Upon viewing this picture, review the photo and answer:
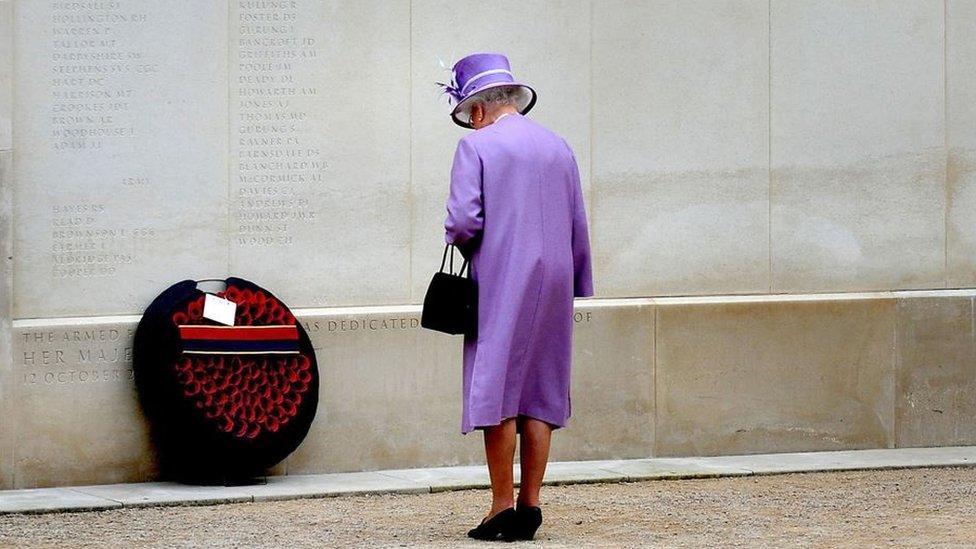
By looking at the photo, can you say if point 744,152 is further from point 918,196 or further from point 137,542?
point 137,542

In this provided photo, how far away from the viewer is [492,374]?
687cm

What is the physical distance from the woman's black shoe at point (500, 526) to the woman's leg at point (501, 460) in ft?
0.12

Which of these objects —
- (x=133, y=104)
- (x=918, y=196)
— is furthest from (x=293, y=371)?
(x=918, y=196)

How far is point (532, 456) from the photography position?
701 centimetres

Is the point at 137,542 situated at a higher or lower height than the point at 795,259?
lower

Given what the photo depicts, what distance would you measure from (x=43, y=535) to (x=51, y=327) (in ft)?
4.44

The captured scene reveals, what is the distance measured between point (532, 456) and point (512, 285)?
2.12ft

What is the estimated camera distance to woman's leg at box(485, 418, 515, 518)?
22.7 ft

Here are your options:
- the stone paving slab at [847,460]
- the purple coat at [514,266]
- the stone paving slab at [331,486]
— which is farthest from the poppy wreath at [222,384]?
the stone paving slab at [847,460]

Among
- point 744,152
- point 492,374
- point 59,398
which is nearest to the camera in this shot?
point 492,374

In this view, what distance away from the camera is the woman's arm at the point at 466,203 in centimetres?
689

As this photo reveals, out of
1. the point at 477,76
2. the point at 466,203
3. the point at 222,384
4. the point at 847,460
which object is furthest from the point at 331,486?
the point at 847,460

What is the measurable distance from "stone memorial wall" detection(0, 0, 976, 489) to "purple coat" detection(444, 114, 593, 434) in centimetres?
194

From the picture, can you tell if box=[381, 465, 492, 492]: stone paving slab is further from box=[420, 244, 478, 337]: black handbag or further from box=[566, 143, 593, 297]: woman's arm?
box=[420, 244, 478, 337]: black handbag
